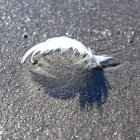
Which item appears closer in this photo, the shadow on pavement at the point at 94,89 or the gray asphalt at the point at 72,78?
the gray asphalt at the point at 72,78

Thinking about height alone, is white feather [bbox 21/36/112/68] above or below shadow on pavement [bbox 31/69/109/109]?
above

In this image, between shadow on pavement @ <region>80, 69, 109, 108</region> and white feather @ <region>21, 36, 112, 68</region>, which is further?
white feather @ <region>21, 36, 112, 68</region>

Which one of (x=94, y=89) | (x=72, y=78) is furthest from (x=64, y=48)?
(x=94, y=89)

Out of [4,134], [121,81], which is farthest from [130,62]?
[4,134]

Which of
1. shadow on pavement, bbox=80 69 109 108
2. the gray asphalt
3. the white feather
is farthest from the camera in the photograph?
the white feather

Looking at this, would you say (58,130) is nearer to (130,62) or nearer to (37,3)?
(130,62)

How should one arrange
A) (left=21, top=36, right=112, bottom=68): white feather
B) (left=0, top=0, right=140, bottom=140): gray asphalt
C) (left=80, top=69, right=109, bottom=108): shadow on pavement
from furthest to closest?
(left=21, top=36, right=112, bottom=68): white feather → (left=80, top=69, right=109, bottom=108): shadow on pavement → (left=0, top=0, right=140, bottom=140): gray asphalt
